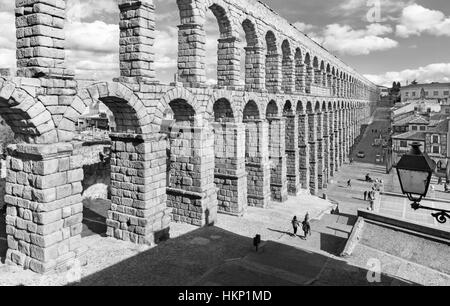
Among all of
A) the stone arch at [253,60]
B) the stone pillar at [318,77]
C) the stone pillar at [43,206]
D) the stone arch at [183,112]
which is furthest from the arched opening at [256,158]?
the stone pillar at [318,77]

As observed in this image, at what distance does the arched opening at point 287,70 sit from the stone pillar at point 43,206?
20.5 meters

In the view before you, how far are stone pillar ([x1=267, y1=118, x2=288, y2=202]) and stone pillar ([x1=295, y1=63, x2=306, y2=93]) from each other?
7.62 metres

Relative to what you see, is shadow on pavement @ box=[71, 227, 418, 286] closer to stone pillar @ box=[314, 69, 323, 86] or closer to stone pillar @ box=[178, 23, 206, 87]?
stone pillar @ box=[178, 23, 206, 87]

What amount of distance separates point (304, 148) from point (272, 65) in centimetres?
922

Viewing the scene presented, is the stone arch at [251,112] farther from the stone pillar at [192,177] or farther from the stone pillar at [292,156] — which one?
the stone pillar at [292,156]

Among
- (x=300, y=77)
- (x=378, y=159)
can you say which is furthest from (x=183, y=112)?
(x=378, y=159)

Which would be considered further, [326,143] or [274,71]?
[326,143]

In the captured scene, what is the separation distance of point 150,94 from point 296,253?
8.45m

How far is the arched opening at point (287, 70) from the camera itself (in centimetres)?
2784

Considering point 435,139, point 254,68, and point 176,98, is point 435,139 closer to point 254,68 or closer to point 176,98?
point 254,68

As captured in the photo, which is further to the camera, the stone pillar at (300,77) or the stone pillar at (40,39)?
the stone pillar at (300,77)

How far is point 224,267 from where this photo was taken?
12.1 metres
